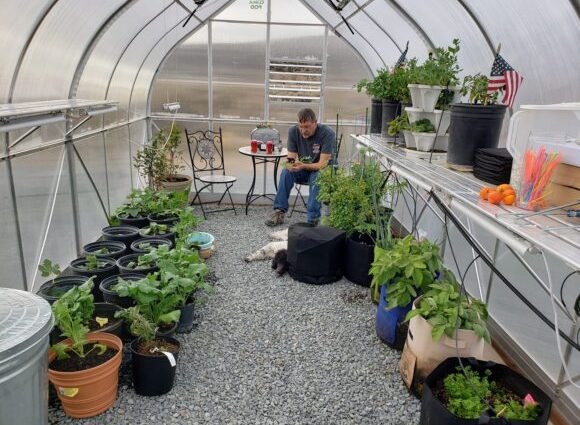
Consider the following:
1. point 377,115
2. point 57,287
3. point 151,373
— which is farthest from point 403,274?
point 57,287

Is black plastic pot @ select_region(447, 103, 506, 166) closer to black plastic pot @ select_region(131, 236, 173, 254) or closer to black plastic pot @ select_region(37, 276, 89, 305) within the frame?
black plastic pot @ select_region(131, 236, 173, 254)

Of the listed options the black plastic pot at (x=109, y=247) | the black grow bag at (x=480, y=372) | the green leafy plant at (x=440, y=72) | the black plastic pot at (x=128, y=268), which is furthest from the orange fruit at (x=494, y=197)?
the black plastic pot at (x=109, y=247)

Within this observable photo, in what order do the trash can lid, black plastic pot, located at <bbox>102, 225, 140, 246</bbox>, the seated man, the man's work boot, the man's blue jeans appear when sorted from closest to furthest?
the trash can lid
black plastic pot, located at <bbox>102, 225, 140, 246</bbox>
the seated man
the man's blue jeans
the man's work boot

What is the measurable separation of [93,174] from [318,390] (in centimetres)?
334

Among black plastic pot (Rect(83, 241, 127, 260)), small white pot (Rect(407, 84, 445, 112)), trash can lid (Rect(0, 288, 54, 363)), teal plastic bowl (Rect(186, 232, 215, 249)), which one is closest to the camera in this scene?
trash can lid (Rect(0, 288, 54, 363))

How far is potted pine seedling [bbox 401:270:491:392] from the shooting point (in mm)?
2131

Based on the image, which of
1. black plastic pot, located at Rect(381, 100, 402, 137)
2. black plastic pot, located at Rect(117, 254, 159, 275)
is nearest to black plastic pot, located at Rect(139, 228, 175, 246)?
black plastic pot, located at Rect(117, 254, 159, 275)

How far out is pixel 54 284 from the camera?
2.73 metres

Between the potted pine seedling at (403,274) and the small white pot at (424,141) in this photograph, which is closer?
the potted pine seedling at (403,274)

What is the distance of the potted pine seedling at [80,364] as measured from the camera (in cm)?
203

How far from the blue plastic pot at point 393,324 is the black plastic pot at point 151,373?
1.41 m

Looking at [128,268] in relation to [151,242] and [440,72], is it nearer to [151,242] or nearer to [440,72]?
[151,242]

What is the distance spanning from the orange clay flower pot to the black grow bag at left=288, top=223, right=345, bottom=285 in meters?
1.83

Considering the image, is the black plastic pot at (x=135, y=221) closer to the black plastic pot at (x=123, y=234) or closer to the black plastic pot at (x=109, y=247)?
the black plastic pot at (x=123, y=234)
